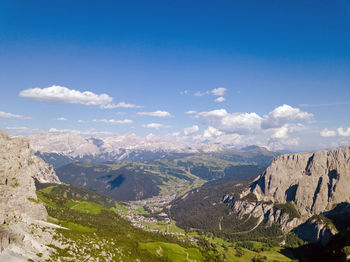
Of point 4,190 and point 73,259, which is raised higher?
point 4,190

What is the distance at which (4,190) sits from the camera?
114m

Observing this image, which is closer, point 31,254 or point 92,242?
point 31,254

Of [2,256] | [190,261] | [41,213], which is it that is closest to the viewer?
[2,256]

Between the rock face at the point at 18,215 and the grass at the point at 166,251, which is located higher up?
the rock face at the point at 18,215

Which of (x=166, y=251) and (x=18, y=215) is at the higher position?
(x=18, y=215)

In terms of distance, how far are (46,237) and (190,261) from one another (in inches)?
4432

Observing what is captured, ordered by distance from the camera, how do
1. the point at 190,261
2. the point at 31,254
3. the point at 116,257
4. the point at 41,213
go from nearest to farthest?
the point at 31,254
the point at 116,257
the point at 41,213
the point at 190,261

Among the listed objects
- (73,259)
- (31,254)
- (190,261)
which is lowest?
(190,261)

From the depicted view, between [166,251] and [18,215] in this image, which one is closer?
[18,215]

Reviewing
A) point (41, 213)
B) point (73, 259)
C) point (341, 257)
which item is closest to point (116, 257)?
point (73, 259)

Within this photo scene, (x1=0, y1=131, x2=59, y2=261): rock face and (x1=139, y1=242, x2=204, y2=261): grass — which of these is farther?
(x1=139, y1=242, x2=204, y2=261): grass

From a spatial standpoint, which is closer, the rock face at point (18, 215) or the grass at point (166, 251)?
the rock face at point (18, 215)

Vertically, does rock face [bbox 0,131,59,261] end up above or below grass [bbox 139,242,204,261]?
above

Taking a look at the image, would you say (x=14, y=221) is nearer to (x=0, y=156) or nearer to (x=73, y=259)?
(x=73, y=259)
